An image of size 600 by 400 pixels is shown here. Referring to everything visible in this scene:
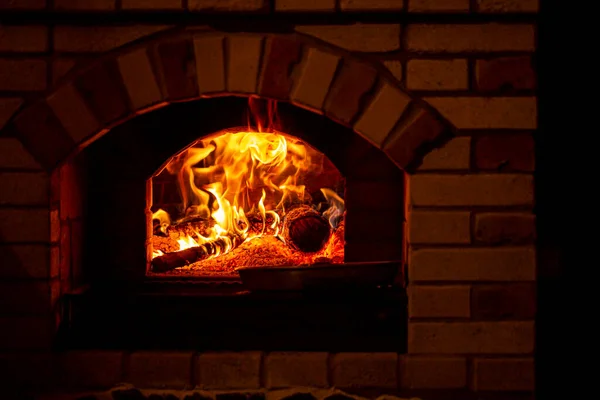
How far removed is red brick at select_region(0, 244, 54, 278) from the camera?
111 inches

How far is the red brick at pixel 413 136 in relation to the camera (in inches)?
109

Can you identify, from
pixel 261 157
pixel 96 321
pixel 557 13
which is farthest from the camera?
pixel 261 157

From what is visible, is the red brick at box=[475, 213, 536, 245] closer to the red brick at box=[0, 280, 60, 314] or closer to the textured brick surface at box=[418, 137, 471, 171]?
the textured brick surface at box=[418, 137, 471, 171]

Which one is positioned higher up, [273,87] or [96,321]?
[273,87]

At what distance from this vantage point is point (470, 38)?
2.76m

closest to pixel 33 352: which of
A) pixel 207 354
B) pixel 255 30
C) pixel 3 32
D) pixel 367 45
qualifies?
pixel 207 354

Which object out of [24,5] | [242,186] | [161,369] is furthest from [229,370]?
[242,186]

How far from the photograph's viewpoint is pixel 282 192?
4633mm

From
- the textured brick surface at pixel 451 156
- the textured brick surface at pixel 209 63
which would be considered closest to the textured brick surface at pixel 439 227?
the textured brick surface at pixel 451 156

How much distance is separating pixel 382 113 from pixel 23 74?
1516 millimetres

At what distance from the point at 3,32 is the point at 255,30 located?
106cm

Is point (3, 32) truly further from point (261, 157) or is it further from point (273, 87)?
point (261, 157)

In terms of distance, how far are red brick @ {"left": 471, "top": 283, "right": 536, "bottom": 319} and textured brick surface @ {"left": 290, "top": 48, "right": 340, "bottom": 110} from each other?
1.03 meters

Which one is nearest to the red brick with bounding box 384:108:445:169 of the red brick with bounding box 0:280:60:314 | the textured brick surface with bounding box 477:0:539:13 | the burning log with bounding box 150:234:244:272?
the textured brick surface with bounding box 477:0:539:13
